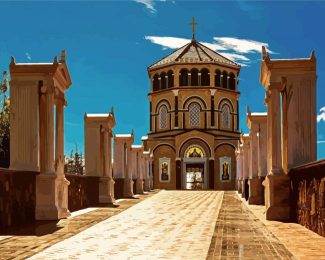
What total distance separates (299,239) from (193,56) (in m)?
58.6

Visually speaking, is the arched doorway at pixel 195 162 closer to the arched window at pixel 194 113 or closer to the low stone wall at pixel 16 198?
the arched window at pixel 194 113

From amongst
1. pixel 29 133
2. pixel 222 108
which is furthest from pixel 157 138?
pixel 29 133

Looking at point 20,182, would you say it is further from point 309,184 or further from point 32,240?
point 309,184

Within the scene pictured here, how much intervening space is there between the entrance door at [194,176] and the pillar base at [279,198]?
4859cm

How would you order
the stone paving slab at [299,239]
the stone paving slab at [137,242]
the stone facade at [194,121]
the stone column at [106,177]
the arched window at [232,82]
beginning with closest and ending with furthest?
the stone paving slab at [137,242] < the stone paving slab at [299,239] < the stone column at [106,177] < the stone facade at [194,121] < the arched window at [232,82]

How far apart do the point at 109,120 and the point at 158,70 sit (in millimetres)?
42418

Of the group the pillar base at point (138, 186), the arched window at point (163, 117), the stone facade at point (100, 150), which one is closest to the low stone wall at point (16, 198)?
the stone facade at point (100, 150)

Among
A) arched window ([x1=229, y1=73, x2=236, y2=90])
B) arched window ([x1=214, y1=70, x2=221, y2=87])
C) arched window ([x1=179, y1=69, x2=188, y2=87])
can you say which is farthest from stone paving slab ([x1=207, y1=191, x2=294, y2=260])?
arched window ([x1=229, y1=73, x2=236, y2=90])

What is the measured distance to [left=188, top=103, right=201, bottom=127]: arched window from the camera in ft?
219

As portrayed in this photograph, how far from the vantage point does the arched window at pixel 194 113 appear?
2633 inches

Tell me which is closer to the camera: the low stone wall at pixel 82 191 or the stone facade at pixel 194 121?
the low stone wall at pixel 82 191

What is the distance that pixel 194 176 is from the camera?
69438 mm

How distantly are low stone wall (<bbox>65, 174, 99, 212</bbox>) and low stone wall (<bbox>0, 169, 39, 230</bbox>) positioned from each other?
12.1 ft

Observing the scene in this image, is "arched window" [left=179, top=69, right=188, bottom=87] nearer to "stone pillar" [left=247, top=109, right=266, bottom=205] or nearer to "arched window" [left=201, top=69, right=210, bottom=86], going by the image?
"arched window" [left=201, top=69, right=210, bottom=86]
